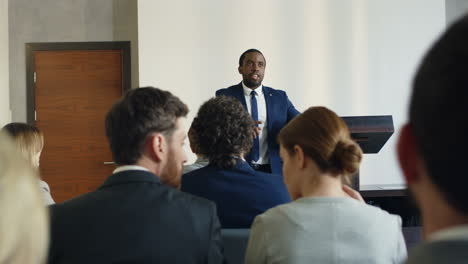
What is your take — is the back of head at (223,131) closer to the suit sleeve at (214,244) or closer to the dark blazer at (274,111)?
the suit sleeve at (214,244)

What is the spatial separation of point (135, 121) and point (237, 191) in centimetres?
60

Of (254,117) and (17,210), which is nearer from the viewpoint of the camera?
(17,210)

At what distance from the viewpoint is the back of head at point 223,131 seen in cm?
208

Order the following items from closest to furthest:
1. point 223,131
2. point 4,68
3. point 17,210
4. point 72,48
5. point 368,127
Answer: point 17,210 → point 223,131 → point 368,127 → point 4,68 → point 72,48

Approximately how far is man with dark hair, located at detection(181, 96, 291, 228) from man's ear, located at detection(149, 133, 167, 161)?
491 mm

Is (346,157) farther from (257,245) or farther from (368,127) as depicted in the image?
(368,127)

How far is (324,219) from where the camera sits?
1522mm

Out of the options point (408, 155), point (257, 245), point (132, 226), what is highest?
point (408, 155)

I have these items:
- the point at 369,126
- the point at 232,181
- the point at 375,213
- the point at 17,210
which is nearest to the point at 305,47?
the point at 369,126

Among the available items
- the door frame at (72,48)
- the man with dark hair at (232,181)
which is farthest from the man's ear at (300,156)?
the door frame at (72,48)

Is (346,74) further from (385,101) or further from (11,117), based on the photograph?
(11,117)

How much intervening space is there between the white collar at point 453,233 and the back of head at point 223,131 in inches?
62.4

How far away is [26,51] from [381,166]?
3.93 meters

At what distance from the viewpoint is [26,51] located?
19.1 feet
